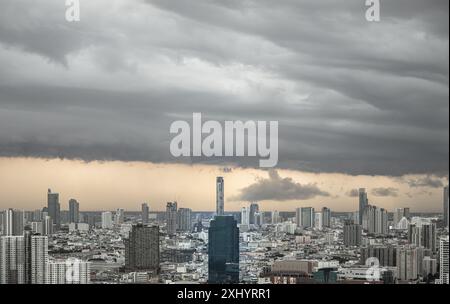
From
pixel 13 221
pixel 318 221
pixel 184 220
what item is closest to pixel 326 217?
pixel 318 221

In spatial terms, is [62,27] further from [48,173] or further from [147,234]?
[147,234]

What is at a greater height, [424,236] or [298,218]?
[298,218]

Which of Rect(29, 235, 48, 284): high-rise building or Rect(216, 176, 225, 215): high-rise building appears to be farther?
Rect(216, 176, 225, 215): high-rise building

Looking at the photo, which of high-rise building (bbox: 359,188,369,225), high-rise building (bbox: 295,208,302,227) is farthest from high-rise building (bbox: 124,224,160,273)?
high-rise building (bbox: 359,188,369,225)

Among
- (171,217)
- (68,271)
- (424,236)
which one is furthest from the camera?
(424,236)

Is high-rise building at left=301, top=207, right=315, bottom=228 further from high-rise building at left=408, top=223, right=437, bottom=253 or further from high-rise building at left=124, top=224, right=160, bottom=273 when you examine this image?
high-rise building at left=124, top=224, right=160, bottom=273

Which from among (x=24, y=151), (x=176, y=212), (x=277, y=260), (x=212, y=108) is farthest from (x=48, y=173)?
(x=277, y=260)

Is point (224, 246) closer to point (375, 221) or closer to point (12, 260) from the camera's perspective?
point (375, 221)
